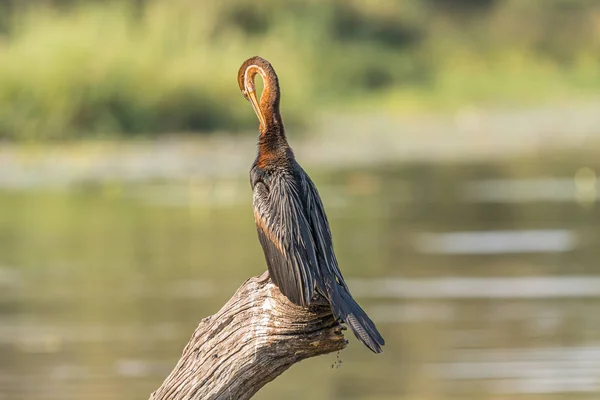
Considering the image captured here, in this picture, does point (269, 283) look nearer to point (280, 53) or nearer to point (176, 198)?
point (176, 198)

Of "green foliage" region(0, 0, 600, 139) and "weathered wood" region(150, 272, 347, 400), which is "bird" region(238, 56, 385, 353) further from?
"green foliage" region(0, 0, 600, 139)

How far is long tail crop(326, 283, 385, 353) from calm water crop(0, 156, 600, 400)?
2.98 m

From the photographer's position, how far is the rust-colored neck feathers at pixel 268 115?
16.6 ft

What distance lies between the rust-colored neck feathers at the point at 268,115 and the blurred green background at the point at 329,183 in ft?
9.17

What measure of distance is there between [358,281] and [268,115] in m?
5.84

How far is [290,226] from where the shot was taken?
4.81 meters

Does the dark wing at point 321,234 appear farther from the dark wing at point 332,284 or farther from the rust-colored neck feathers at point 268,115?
the rust-colored neck feathers at point 268,115

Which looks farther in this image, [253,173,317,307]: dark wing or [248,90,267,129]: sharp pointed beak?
[248,90,267,129]: sharp pointed beak

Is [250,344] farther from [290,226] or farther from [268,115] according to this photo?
[268,115]

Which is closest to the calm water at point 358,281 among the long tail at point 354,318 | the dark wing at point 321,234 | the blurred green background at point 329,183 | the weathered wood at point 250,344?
the blurred green background at point 329,183

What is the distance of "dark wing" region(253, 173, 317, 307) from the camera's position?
4.66m

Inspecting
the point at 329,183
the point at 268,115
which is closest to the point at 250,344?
the point at 268,115

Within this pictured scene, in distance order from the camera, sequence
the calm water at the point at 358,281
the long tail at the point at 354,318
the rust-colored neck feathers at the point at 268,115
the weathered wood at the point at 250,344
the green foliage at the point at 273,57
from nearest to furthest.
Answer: the long tail at the point at 354,318
the weathered wood at the point at 250,344
the rust-colored neck feathers at the point at 268,115
the calm water at the point at 358,281
the green foliage at the point at 273,57

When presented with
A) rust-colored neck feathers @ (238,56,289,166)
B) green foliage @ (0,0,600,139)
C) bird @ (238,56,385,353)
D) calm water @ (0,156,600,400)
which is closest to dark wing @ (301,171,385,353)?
bird @ (238,56,385,353)
